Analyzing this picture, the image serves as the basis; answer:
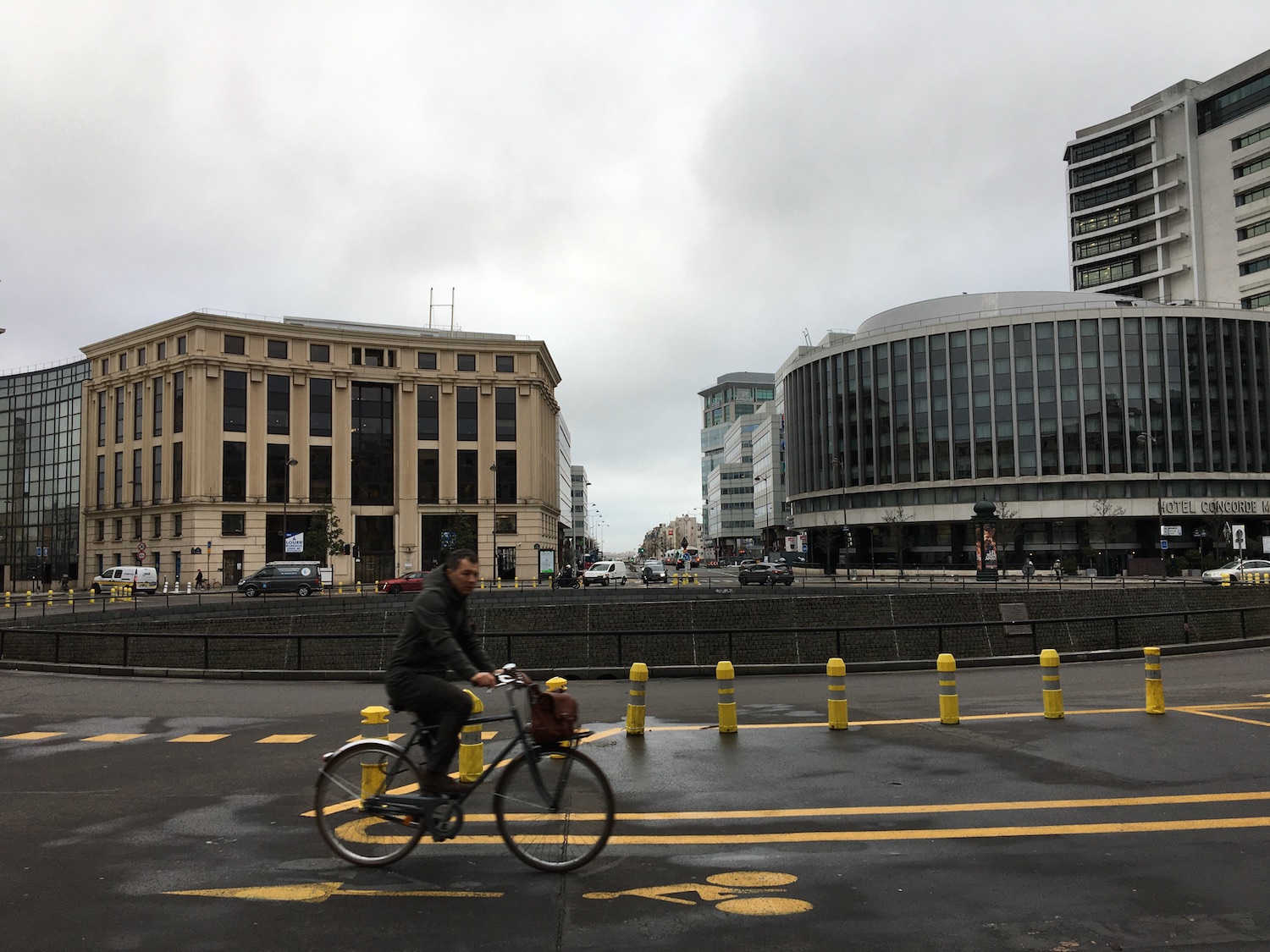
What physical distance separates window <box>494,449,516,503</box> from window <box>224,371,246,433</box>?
20108mm

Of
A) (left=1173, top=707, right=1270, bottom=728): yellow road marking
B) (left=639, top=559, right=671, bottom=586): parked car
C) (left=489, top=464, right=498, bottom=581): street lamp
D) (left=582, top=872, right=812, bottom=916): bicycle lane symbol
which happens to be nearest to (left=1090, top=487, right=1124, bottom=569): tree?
(left=639, top=559, right=671, bottom=586): parked car

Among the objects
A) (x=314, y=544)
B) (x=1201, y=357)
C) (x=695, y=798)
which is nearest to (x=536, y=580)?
(x=314, y=544)

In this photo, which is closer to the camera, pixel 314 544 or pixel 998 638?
pixel 998 638

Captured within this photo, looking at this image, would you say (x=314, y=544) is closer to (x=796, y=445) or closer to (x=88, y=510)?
(x=88, y=510)

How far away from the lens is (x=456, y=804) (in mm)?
5746

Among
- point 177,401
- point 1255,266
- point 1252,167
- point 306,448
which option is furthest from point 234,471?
point 1252,167

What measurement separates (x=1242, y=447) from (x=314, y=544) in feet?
252

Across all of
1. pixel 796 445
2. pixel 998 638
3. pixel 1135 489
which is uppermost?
pixel 796 445

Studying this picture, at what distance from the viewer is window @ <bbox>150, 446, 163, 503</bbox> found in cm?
6919

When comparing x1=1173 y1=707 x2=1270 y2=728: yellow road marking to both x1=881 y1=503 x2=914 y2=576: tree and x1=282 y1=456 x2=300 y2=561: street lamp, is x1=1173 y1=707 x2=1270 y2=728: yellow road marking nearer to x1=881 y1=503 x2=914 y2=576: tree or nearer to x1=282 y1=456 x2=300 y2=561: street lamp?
x1=282 y1=456 x2=300 y2=561: street lamp

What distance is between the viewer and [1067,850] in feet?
19.0

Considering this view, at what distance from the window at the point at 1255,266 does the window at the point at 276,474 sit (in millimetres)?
93658

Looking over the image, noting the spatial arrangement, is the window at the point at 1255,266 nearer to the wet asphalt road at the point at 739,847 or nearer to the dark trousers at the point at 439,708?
the wet asphalt road at the point at 739,847

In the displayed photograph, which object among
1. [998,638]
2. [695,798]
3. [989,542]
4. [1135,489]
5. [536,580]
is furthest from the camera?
[1135,489]
